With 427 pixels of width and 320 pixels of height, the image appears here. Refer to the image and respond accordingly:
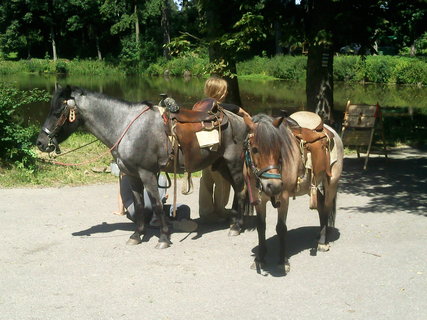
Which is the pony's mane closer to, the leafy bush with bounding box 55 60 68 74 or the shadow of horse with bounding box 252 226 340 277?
the shadow of horse with bounding box 252 226 340 277

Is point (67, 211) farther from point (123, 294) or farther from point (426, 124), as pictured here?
point (426, 124)

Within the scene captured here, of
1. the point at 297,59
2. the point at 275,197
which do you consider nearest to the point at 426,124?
the point at 275,197

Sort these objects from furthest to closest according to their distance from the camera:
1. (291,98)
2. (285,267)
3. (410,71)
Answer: (410,71)
(291,98)
(285,267)

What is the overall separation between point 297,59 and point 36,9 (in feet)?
109

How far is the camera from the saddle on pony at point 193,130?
691 cm

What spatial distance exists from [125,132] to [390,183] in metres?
5.64

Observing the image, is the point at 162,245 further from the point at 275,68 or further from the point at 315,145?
the point at 275,68

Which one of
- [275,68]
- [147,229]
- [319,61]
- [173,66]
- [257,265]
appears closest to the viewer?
[257,265]

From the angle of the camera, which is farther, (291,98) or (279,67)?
(279,67)

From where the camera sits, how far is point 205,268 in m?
6.18

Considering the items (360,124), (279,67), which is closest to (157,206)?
(360,124)

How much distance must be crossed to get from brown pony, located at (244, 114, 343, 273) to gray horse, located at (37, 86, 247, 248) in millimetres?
1372

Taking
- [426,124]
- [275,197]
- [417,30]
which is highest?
[417,30]

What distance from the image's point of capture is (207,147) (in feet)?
23.2
